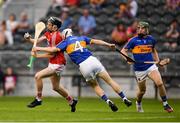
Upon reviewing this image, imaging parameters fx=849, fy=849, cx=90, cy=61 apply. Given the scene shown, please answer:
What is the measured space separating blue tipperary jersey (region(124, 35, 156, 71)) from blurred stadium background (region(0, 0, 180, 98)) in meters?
7.73

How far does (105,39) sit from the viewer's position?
99.5ft

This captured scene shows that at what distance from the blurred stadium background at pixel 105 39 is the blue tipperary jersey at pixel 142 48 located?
7.73 m

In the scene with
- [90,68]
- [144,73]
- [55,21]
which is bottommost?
[144,73]

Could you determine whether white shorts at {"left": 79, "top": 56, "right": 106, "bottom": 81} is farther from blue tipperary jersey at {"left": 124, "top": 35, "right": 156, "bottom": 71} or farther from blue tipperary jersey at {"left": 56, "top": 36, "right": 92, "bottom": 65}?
blue tipperary jersey at {"left": 124, "top": 35, "right": 156, "bottom": 71}

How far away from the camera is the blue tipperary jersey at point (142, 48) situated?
21438 millimetres

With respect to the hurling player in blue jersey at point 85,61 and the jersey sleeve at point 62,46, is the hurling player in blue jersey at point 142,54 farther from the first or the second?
the jersey sleeve at point 62,46

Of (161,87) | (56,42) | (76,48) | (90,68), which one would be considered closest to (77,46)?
(76,48)

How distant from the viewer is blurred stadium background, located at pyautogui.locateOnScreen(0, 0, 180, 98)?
29.5m

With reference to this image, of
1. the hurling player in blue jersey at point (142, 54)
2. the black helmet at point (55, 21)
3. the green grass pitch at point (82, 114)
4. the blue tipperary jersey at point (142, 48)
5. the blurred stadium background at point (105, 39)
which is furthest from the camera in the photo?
the blurred stadium background at point (105, 39)

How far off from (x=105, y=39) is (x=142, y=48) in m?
8.83

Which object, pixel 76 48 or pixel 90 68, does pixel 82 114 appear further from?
pixel 76 48

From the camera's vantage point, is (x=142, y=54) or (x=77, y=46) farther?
(x=142, y=54)

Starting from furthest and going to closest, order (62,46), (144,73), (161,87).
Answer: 1. (144,73)
2. (161,87)
3. (62,46)

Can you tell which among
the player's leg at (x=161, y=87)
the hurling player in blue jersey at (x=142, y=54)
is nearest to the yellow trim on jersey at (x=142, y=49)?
the hurling player in blue jersey at (x=142, y=54)
